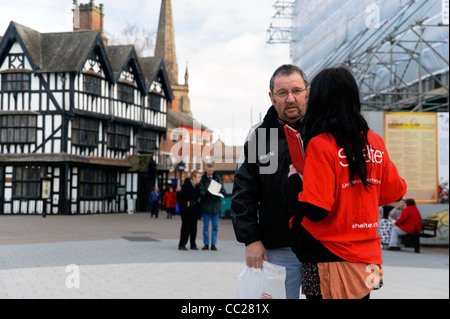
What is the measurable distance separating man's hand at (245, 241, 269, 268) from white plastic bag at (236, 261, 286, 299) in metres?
0.03

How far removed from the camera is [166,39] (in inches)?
104

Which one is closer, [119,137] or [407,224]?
[119,137]

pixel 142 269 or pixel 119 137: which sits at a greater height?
pixel 119 137

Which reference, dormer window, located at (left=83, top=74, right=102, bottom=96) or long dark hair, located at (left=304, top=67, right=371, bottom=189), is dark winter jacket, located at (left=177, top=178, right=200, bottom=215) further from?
long dark hair, located at (left=304, top=67, right=371, bottom=189)

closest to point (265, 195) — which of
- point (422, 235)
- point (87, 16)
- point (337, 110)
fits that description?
point (337, 110)

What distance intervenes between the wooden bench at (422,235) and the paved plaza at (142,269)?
Result: 9.6 inches

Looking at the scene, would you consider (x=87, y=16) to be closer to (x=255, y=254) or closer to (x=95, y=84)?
(x=255, y=254)

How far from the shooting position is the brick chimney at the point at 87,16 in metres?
2.16

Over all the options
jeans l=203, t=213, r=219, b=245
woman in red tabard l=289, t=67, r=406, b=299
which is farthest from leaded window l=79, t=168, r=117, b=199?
woman in red tabard l=289, t=67, r=406, b=299

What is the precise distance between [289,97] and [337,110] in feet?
0.83

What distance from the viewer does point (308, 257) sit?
247cm
